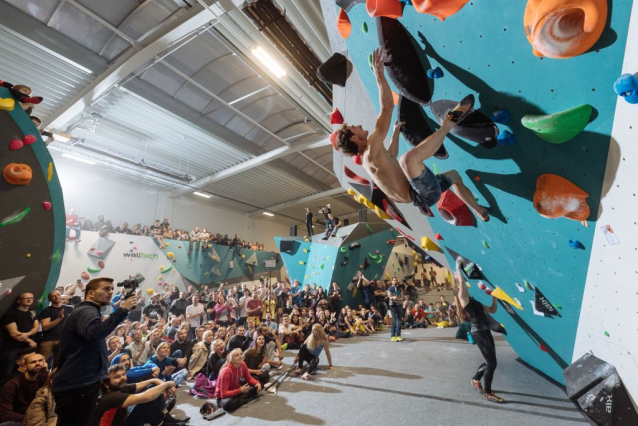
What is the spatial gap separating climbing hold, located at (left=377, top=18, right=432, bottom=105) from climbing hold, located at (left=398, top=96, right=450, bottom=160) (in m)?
0.16

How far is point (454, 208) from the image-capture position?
2170 mm

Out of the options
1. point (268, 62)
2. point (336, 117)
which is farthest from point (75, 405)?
point (268, 62)

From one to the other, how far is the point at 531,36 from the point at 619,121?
0.43 metres

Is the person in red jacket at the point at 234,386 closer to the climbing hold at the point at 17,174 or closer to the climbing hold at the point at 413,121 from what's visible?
the climbing hold at the point at 17,174

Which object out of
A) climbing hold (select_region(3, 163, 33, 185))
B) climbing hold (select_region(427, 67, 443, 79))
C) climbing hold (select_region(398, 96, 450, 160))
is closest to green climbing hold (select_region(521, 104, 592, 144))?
climbing hold (select_region(427, 67, 443, 79))

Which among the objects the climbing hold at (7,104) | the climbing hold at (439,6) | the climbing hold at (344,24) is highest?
the climbing hold at (344,24)

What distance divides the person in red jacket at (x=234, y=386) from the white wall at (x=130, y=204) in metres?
9.98

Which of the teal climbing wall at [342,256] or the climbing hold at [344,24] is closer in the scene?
the climbing hold at [344,24]

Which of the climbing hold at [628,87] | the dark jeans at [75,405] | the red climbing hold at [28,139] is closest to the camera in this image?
the climbing hold at [628,87]

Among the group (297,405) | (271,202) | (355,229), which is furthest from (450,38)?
(271,202)

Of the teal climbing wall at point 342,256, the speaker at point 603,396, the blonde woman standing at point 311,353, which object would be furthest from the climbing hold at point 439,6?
the teal climbing wall at point 342,256

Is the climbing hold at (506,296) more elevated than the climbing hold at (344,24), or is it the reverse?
the climbing hold at (344,24)

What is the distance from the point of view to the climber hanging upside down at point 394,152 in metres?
1.36

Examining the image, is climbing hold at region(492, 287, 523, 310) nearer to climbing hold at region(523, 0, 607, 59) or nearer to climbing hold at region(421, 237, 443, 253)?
climbing hold at region(421, 237, 443, 253)
